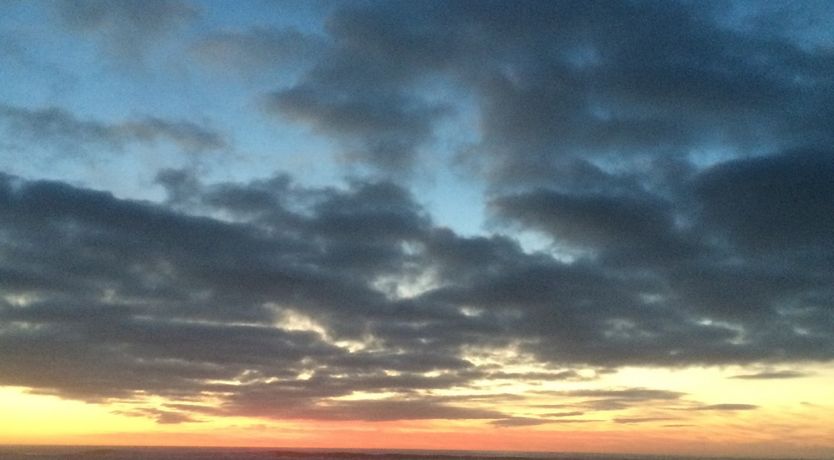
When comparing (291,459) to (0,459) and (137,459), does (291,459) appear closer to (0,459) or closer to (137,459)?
(137,459)

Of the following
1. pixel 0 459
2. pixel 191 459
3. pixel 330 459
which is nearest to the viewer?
pixel 0 459

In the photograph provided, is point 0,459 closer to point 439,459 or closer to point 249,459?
point 249,459

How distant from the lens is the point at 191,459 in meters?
167

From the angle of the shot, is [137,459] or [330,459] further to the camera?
[330,459]

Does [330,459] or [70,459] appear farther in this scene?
[330,459]

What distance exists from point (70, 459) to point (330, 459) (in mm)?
52148

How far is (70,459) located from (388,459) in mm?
59547

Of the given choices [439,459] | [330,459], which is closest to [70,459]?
[330,459]

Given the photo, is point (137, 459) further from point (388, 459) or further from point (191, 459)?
point (388, 459)

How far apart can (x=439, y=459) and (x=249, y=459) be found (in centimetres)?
4194

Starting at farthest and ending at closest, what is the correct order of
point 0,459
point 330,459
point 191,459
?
point 330,459 → point 191,459 → point 0,459

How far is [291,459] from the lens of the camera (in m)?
175

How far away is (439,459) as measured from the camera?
191 m

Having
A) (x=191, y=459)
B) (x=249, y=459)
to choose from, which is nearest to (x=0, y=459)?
(x=191, y=459)
